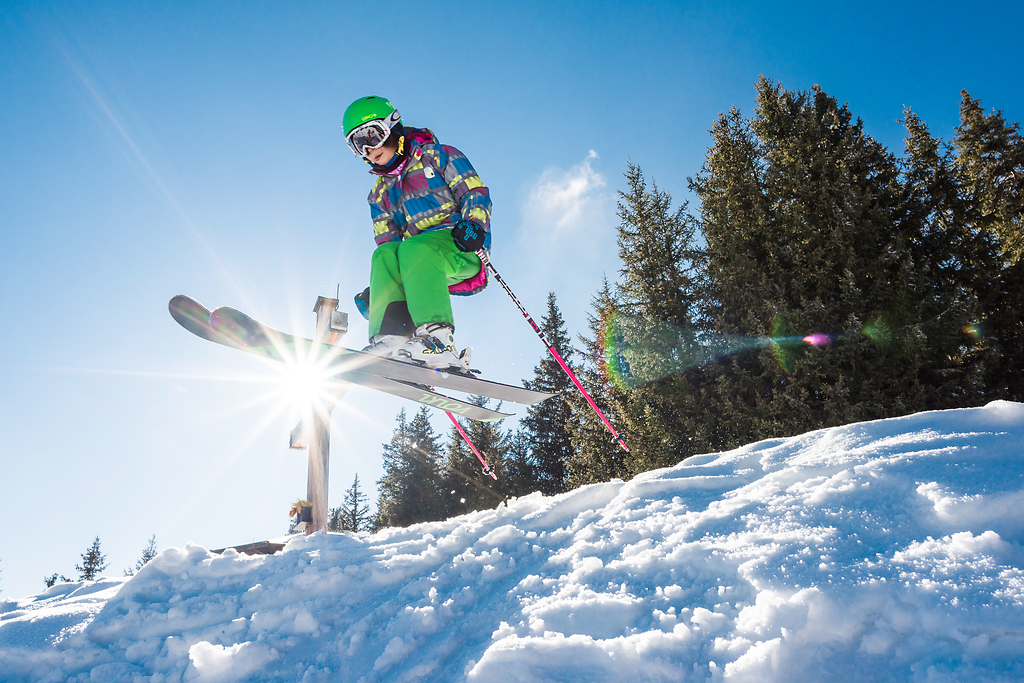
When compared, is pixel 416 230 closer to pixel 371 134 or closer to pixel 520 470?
pixel 371 134

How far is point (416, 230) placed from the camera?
164 inches

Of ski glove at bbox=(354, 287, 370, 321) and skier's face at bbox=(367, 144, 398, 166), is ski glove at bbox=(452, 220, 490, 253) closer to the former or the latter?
skier's face at bbox=(367, 144, 398, 166)

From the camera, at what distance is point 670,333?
11.5 metres

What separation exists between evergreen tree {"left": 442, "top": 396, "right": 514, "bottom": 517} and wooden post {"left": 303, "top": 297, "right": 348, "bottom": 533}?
52.3ft

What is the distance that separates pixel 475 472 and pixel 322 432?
59.8 feet

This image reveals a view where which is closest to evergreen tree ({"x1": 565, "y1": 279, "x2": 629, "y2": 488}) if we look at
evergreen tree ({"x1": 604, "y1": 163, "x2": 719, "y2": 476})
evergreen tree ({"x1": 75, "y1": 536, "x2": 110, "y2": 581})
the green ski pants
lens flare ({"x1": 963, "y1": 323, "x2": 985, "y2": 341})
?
evergreen tree ({"x1": 604, "y1": 163, "x2": 719, "y2": 476})

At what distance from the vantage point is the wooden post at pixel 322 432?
Answer: 4594mm

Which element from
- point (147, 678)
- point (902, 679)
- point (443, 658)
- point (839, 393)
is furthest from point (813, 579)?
point (839, 393)

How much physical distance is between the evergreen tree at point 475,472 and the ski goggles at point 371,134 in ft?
55.9

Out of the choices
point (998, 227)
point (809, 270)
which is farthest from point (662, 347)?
point (998, 227)

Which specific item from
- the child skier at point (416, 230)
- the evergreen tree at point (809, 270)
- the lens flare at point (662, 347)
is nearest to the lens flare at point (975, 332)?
the evergreen tree at point (809, 270)

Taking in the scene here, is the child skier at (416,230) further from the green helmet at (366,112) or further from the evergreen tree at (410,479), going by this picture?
the evergreen tree at (410,479)

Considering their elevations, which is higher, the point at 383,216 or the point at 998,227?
the point at 998,227

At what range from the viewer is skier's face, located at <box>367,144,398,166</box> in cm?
400
